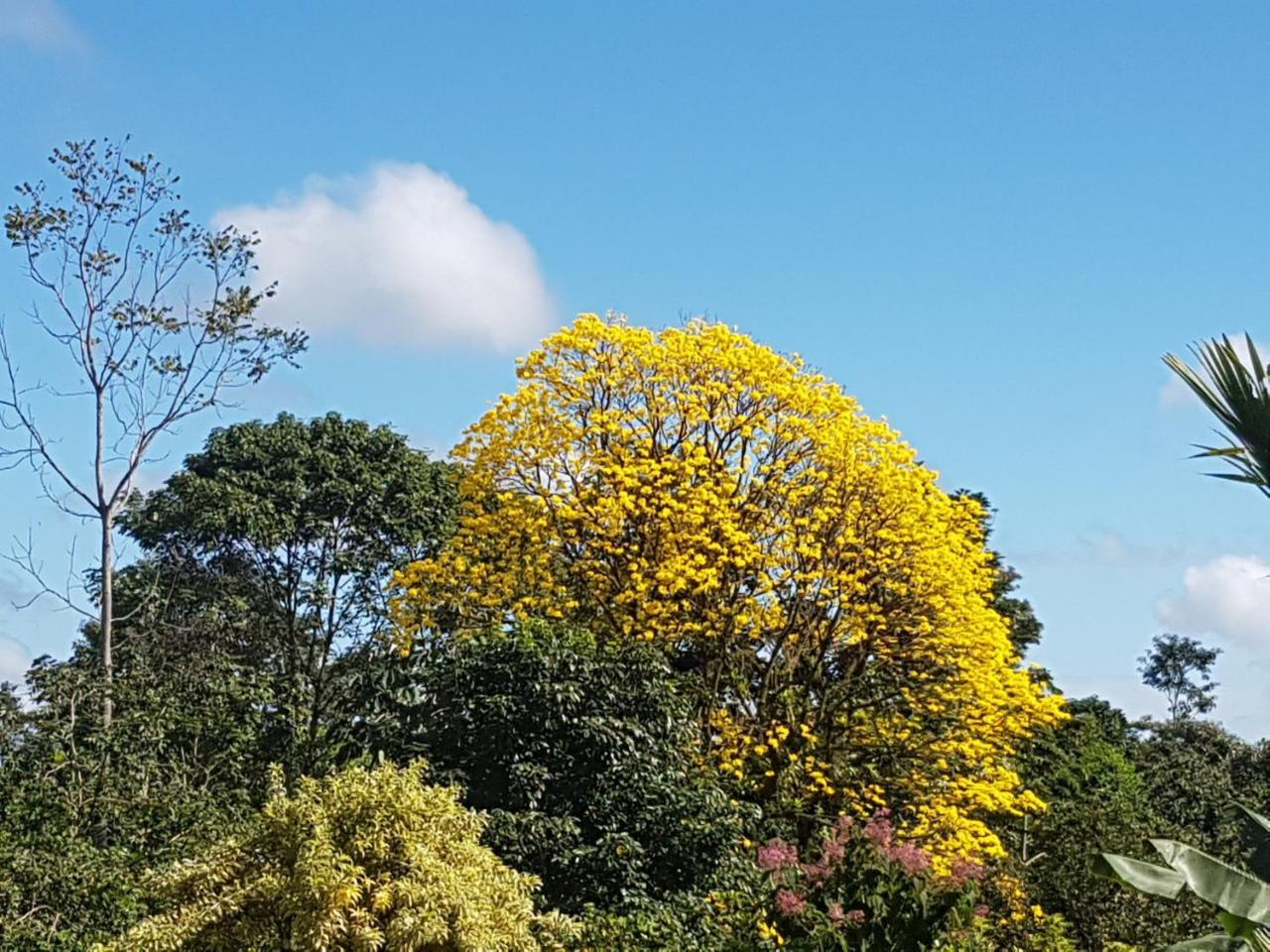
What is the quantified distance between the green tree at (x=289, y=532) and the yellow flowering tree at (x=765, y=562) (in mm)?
8930

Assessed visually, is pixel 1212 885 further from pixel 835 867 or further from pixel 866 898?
pixel 835 867

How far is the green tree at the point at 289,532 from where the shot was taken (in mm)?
24688

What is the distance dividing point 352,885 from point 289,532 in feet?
53.8

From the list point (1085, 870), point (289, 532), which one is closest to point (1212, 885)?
point (1085, 870)

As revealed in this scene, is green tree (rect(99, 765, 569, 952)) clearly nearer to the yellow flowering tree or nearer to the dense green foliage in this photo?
the dense green foliage

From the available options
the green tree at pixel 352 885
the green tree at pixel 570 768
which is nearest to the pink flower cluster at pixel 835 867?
the green tree at pixel 352 885

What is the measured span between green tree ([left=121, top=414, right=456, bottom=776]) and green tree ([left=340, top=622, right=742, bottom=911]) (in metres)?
12.3

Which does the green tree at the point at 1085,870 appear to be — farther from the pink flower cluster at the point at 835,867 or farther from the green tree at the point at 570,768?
the green tree at the point at 570,768

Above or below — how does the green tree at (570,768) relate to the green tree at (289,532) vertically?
below

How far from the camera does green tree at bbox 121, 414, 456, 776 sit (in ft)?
81.0

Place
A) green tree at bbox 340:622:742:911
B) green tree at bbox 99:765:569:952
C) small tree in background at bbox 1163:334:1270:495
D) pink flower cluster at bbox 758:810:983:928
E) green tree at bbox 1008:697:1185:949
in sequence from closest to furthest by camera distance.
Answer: small tree in background at bbox 1163:334:1270:495 < green tree at bbox 99:765:569:952 < pink flower cluster at bbox 758:810:983:928 < green tree at bbox 340:622:742:911 < green tree at bbox 1008:697:1185:949

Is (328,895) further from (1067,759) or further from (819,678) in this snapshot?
(1067,759)

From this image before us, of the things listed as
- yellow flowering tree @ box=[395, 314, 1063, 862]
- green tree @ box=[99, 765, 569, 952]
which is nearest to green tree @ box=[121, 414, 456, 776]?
yellow flowering tree @ box=[395, 314, 1063, 862]

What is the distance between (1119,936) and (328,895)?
924cm
